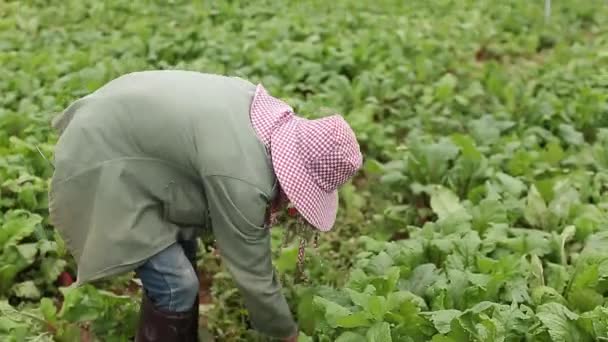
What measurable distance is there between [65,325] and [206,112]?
1.59m

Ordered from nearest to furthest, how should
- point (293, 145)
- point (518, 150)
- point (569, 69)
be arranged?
point (293, 145), point (518, 150), point (569, 69)

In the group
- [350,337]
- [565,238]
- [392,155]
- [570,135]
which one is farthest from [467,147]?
[350,337]

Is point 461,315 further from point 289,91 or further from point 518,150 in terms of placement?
point 289,91

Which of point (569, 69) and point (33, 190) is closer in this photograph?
point (33, 190)

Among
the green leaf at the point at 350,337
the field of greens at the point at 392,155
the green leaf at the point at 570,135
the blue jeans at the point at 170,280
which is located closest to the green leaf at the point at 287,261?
the field of greens at the point at 392,155

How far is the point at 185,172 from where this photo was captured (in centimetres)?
298

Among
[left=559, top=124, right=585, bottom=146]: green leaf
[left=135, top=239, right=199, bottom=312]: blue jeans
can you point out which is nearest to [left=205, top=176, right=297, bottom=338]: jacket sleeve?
[left=135, top=239, right=199, bottom=312]: blue jeans

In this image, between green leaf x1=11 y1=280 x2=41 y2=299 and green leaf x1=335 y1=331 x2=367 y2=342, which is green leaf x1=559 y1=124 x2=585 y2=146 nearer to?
green leaf x1=335 y1=331 x2=367 y2=342

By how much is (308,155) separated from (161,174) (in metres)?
0.59

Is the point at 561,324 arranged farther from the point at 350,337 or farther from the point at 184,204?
the point at 184,204

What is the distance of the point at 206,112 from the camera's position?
288 cm

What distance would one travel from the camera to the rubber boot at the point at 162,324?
328 centimetres

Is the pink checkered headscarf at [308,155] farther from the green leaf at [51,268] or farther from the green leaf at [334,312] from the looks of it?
the green leaf at [51,268]

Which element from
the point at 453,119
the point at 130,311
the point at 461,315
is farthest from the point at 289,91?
the point at 461,315
